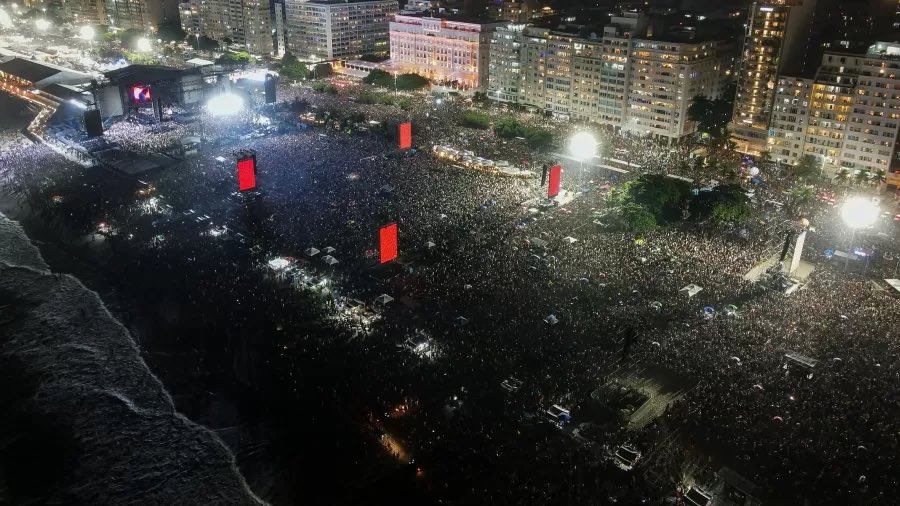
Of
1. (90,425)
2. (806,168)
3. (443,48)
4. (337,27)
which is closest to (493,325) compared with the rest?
(90,425)

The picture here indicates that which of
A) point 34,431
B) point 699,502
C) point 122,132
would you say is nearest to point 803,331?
point 699,502

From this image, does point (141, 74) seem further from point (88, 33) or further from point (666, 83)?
point (88, 33)

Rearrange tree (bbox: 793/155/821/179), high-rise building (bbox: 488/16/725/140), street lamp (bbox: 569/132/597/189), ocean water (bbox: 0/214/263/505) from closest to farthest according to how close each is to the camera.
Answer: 1. ocean water (bbox: 0/214/263/505)
2. tree (bbox: 793/155/821/179)
3. street lamp (bbox: 569/132/597/189)
4. high-rise building (bbox: 488/16/725/140)

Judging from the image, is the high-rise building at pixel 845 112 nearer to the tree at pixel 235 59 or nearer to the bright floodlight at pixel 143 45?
the tree at pixel 235 59

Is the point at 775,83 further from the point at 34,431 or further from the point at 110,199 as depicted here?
the point at 34,431

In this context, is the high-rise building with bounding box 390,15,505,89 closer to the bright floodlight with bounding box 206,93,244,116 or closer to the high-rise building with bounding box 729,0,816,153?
the bright floodlight with bounding box 206,93,244,116

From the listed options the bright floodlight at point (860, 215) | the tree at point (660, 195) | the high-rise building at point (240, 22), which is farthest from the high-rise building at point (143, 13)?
the bright floodlight at point (860, 215)

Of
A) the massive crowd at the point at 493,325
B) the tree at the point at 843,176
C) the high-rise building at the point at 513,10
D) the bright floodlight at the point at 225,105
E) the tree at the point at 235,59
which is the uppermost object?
the high-rise building at the point at 513,10

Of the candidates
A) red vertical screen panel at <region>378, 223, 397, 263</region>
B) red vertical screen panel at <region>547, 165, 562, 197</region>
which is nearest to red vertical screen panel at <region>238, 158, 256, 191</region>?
red vertical screen panel at <region>378, 223, 397, 263</region>
